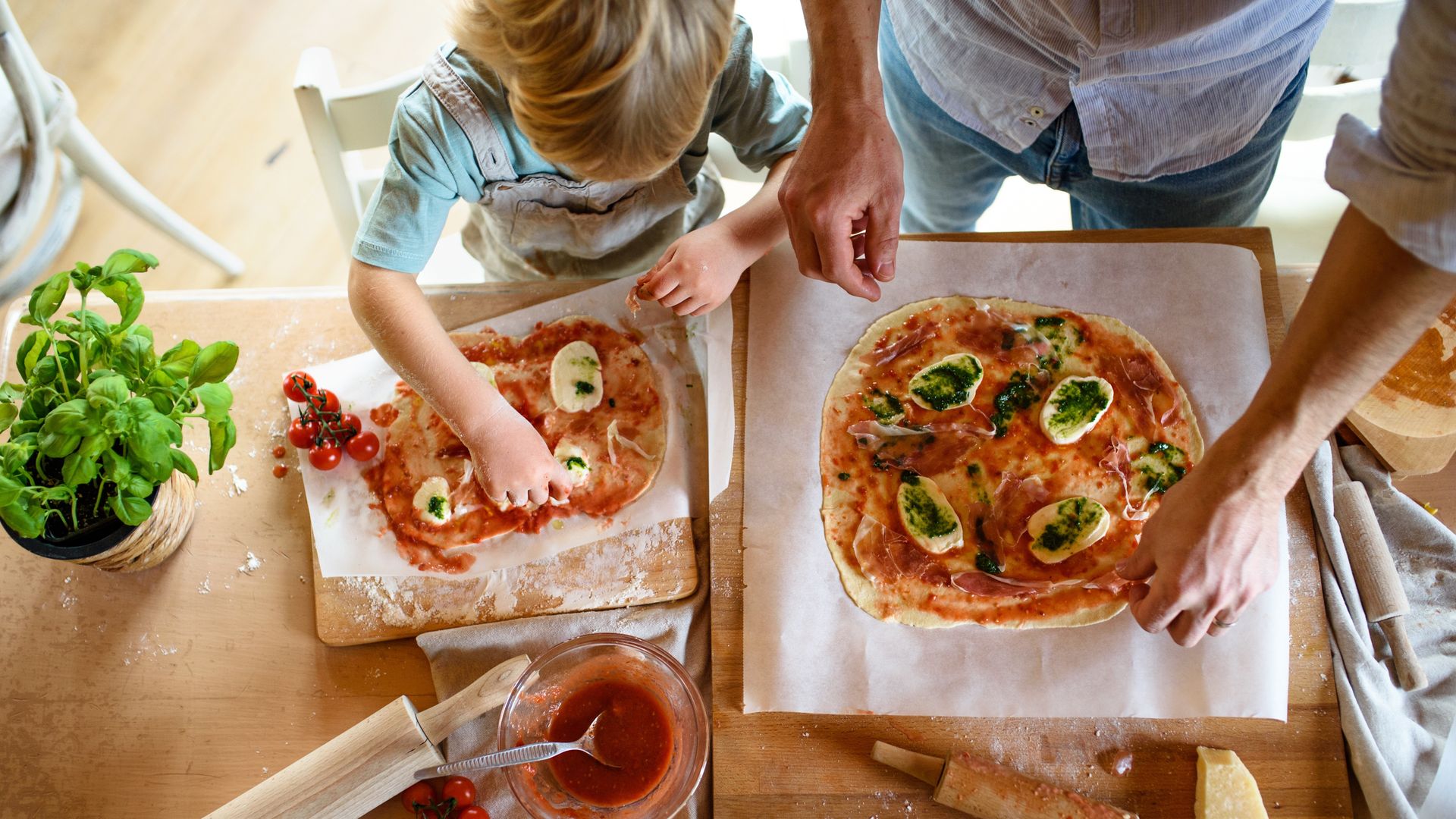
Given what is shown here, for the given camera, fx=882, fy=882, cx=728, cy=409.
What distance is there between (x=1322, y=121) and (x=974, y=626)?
1282 millimetres

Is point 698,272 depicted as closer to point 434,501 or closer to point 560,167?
point 560,167

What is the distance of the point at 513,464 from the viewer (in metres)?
1.42

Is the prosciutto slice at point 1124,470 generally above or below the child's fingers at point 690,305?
below

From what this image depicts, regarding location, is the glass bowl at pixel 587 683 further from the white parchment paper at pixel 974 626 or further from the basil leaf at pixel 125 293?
the basil leaf at pixel 125 293

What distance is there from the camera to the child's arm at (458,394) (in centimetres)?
142

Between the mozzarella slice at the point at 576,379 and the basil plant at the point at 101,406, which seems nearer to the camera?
the basil plant at the point at 101,406

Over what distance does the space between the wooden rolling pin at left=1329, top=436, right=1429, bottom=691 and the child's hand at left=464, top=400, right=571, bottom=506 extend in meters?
1.24

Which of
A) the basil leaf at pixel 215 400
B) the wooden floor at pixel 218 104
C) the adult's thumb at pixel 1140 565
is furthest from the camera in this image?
the wooden floor at pixel 218 104

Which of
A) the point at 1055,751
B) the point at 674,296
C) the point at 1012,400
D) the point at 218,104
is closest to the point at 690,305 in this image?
the point at 674,296

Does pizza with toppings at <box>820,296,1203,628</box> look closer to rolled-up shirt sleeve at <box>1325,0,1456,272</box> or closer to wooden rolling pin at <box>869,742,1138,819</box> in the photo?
wooden rolling pin at <box>869,742,1138,819</box>

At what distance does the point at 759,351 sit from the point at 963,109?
55cm

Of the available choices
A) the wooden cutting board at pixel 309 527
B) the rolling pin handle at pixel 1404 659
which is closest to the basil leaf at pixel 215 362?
the wooden cutting board at pixel 309 527

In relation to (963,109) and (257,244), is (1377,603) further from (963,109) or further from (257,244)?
(257,244)

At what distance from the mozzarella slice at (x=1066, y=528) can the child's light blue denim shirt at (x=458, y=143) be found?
78 centimetres
